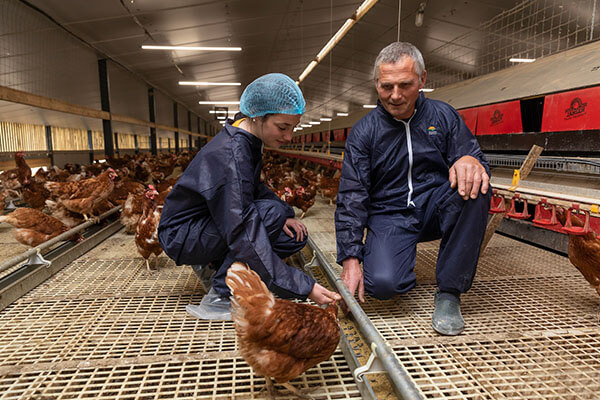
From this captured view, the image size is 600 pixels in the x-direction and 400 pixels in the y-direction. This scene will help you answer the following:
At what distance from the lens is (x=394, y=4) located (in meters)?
6.48

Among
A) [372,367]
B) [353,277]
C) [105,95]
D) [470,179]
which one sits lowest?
[372,367]

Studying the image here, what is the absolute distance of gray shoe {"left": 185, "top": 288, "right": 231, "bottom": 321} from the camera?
5.34ft

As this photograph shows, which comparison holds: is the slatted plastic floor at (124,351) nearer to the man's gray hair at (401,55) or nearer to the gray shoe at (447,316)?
the gray shoe at (447,316)

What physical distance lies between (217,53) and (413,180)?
8.92 metres

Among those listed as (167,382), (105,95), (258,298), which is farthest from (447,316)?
(105,95)

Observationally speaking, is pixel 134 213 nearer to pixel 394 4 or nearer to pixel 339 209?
pixel 339 209

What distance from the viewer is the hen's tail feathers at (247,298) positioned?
3.56 feet

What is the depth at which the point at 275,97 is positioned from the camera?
143cm

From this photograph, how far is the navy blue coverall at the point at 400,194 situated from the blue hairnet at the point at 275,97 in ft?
1.82

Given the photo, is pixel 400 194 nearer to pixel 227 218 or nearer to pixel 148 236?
pixel 227 218

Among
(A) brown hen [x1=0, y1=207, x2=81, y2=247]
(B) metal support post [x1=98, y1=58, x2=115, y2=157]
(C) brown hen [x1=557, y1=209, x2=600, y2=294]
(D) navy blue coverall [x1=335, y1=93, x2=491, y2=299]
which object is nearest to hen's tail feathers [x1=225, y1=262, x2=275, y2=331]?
(D) navy blue coverall [x1=335, y1=93, x2=491, y2=299]

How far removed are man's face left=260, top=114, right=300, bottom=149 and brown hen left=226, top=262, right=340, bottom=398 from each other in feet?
2.07

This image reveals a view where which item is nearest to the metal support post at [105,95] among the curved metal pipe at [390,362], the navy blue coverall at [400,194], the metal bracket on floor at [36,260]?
the metal bracket on floor at [36,260]

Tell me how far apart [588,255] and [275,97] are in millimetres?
1677
